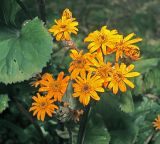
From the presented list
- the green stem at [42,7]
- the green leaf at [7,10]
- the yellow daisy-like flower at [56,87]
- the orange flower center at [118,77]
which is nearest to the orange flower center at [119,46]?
the orange flower center at [118,77]

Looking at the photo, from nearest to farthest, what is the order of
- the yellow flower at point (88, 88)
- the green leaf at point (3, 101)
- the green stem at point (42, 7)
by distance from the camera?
the yellow flower at point (88, 88) < the green stem at point (42, 7) < the green leaf at point (3, 101)

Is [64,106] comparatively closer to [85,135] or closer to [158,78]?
[85,135]

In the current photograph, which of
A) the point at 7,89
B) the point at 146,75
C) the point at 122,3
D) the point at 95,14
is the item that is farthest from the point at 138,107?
the point at 122,3

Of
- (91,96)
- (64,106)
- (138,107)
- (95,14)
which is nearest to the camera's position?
(91,96)

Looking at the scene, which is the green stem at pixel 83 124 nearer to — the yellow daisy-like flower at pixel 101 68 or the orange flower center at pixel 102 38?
the yellow daisy-like flower at pixel 101 68

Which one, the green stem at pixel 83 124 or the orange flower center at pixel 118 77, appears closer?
the orange flower center at pixel 118 77

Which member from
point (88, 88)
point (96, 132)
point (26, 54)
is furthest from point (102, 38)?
point (96, 132)
